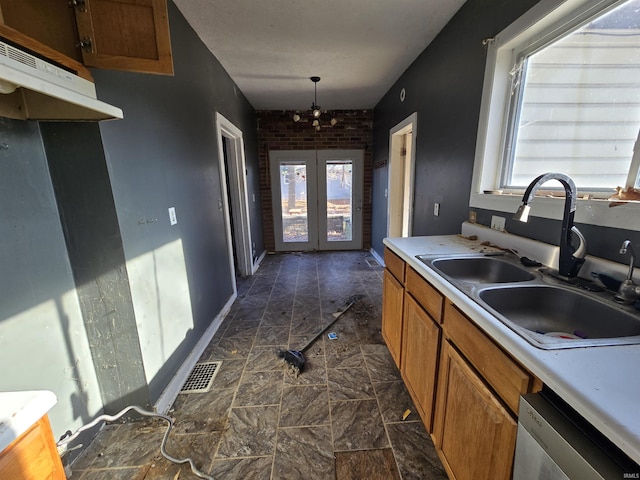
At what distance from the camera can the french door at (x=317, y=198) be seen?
4723 millimetres

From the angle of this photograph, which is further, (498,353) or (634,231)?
(634,231)

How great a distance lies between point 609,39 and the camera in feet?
3.67

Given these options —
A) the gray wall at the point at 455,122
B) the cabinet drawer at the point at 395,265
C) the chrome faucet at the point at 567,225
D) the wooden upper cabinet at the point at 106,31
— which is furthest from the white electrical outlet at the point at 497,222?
the wooden upper cabinet at the point at 106,31

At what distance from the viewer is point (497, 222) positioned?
167cm

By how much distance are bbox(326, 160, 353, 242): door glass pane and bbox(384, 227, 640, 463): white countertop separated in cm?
418

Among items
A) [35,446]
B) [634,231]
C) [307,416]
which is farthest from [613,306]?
[35,446]

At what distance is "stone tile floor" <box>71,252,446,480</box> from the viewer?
4.16 feet

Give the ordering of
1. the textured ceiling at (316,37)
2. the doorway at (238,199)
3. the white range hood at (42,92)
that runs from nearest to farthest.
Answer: the white range hood at (42,92), the textured ceiling at (316,37), the doorway at (238,199)

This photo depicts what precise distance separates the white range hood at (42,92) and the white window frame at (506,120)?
1.94 metres

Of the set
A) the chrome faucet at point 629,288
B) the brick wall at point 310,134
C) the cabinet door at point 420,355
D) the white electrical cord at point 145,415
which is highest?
the brick wall at point 310,134

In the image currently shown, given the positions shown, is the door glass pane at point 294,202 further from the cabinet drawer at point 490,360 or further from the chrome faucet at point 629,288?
the chrome faucet at point 629,288

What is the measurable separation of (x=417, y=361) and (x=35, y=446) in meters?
1.43

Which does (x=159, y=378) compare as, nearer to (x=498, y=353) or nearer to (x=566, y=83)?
(x=498, y=353)

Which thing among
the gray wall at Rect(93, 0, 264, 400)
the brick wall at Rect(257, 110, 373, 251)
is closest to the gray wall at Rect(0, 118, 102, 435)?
the gray wall at Rect(93, 0, 264, 400)
